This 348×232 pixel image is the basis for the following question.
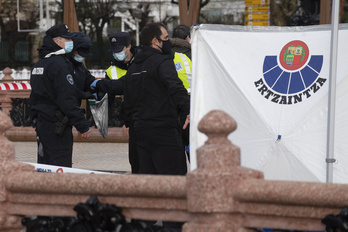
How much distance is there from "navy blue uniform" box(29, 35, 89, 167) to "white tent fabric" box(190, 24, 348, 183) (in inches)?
57.9

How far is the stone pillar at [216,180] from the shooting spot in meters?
4.98

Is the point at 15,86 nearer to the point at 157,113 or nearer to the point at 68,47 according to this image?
the point at 68,47

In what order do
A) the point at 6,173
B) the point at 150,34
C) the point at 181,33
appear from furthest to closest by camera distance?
1. the point at 181,33
2. the point at 150,34
3. the point at 6,173

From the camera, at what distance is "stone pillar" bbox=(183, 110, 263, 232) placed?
4980 millimetres

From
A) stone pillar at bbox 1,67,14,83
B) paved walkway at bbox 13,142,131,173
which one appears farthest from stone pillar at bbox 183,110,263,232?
stone pillar at bbox 1,67,14,83

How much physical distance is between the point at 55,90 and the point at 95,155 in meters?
6.70

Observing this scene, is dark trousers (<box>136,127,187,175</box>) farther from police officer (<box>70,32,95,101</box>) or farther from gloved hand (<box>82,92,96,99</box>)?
police officer (<box>70,32,95,101</box>)

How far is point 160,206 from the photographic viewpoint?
5.34m

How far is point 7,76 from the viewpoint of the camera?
17516 mm

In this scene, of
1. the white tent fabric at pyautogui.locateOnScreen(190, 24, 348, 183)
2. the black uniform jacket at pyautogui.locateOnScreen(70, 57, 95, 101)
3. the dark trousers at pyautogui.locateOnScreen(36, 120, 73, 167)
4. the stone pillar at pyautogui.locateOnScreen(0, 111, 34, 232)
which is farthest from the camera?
the black uniform jacket at pyautogui.locateOnScreen(70, 57, 95, 101)

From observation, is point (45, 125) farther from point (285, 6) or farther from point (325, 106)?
point (285, 6)

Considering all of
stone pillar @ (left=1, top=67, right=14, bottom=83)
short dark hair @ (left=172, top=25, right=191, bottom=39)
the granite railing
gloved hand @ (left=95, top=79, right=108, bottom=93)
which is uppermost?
short dark hair @ (left=172, top=25, right=191, bottom=39)

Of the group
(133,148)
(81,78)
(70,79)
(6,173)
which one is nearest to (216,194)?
(6,173)

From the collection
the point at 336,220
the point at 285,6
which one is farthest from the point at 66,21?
the point at 336,220
